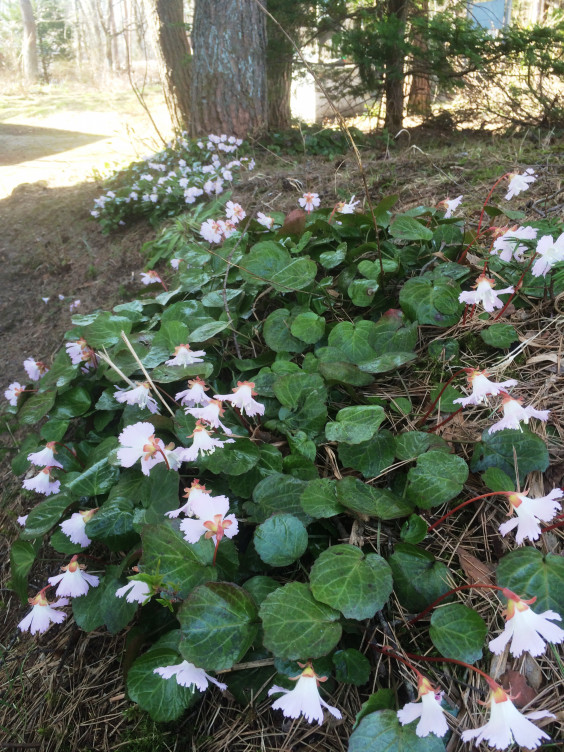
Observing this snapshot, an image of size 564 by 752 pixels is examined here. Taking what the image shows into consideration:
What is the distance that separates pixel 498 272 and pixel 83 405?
1544mm

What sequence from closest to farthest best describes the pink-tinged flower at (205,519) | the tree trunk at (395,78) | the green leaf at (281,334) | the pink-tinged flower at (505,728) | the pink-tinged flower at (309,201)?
1. the pink-tinged flower at (505,728)
2. the pink-tinged flower at (205,519)
3. the green leaf at (281,334)
4. the pink-tinged flower at (309,201)
5. the tree trunk at (395,78)

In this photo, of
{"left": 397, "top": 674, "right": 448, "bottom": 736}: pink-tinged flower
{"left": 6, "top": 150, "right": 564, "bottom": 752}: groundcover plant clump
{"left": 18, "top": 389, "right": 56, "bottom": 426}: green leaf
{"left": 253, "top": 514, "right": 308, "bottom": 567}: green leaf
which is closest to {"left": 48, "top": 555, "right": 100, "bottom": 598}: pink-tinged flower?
{"left": 6, "top": 150, "right": 564, "bottom": 752}: groundcover plant clump

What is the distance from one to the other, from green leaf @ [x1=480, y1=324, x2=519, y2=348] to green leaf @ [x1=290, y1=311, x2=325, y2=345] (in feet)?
1.66

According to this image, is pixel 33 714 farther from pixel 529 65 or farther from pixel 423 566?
pixel 529 65

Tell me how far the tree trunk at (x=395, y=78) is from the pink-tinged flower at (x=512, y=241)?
11.0 ft

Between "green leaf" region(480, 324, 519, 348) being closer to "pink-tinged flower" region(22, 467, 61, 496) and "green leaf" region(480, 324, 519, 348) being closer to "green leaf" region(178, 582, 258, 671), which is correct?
"green leaf" region(178, 582, 258, 671)

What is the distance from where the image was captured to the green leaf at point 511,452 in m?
1.16

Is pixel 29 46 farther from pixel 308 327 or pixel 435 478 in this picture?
pixel 435 478

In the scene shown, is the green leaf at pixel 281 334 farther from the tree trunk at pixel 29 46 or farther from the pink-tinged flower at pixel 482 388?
the tree trunk at pixel 29 46

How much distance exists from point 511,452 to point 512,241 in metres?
0.72

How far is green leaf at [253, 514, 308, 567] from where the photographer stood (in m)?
1.05

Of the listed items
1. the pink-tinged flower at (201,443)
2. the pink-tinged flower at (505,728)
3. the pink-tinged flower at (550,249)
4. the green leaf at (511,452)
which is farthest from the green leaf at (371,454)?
the pink-tinged flower at (550,249)

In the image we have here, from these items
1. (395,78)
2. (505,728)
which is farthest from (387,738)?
(395,78)

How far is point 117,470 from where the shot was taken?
141 cm
